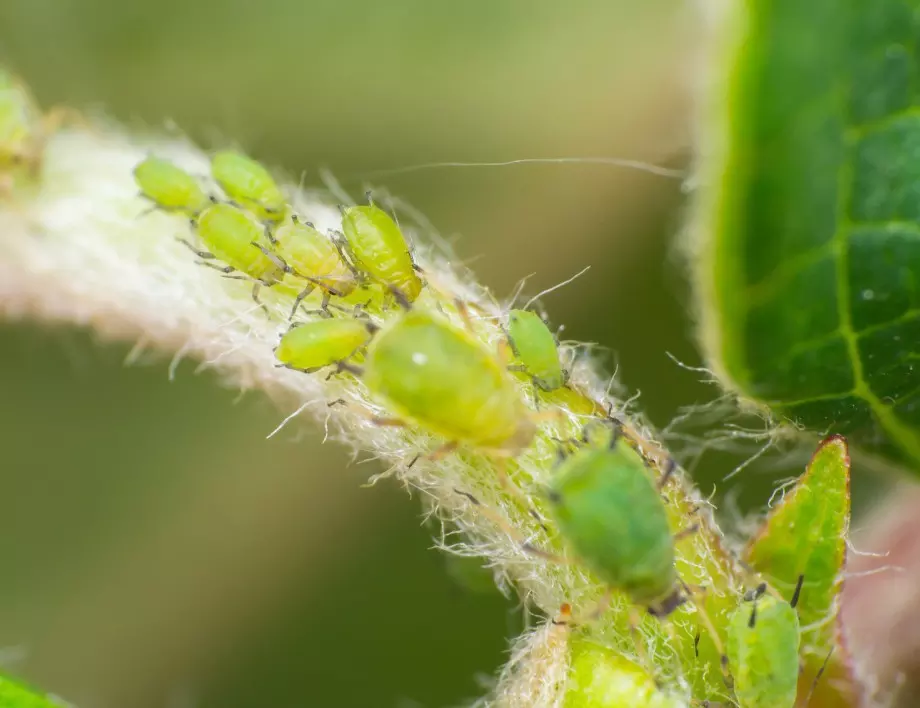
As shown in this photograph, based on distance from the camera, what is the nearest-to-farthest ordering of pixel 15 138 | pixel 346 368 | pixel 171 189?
pixel 346 368
pixel 171 189
pixel 15 138

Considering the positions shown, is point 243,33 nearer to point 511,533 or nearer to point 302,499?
point 302,499

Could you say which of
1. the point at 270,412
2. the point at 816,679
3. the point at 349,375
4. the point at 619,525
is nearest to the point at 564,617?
the point at 619,525

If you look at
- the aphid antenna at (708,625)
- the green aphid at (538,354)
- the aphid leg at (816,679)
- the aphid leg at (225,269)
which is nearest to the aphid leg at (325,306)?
the aphid leg at (225,269)

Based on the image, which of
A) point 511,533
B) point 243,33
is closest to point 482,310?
point 511,533

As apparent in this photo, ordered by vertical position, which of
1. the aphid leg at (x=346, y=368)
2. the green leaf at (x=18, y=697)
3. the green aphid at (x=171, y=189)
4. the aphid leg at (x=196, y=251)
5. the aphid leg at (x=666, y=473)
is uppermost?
the green aphid at (x=171, y=189)

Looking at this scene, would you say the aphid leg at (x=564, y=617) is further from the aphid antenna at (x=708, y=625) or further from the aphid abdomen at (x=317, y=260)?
the aphid abdomen at (x=317, y=260)

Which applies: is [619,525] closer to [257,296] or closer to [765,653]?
[765,653]

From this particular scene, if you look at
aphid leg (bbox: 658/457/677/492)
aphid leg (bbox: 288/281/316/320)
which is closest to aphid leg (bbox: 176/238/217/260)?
aphid leg (bbox: 288/281/316/320)
